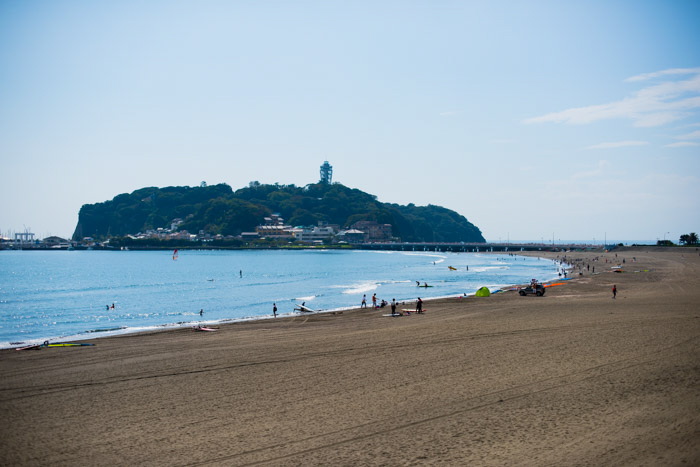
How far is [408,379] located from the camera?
14.7 meters

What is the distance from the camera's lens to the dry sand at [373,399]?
9906mm

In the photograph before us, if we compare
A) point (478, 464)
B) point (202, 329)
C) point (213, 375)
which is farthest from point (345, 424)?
point (202, 329)

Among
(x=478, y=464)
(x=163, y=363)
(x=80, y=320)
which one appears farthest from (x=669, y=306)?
(x=80, y=320)

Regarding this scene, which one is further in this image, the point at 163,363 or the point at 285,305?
the point at 285,305

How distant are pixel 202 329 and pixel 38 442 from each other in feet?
57.3

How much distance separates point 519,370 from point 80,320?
3299cm

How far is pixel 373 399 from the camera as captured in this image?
13.0 m

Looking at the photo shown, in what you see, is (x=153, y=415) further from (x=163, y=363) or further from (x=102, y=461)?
(x=163, y=363)

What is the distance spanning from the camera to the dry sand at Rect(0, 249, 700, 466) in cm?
991

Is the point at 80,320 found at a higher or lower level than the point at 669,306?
lower

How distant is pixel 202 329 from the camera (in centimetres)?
2816

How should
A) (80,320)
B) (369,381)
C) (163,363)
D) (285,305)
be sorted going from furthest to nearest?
A: 1. (285,305)
2. (80,320)
3. (163,363)
4. (369,381)

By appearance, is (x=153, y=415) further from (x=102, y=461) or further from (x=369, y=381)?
(x=369, y=381)

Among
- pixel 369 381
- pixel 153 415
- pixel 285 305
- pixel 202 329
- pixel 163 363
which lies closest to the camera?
pixel 153 415
